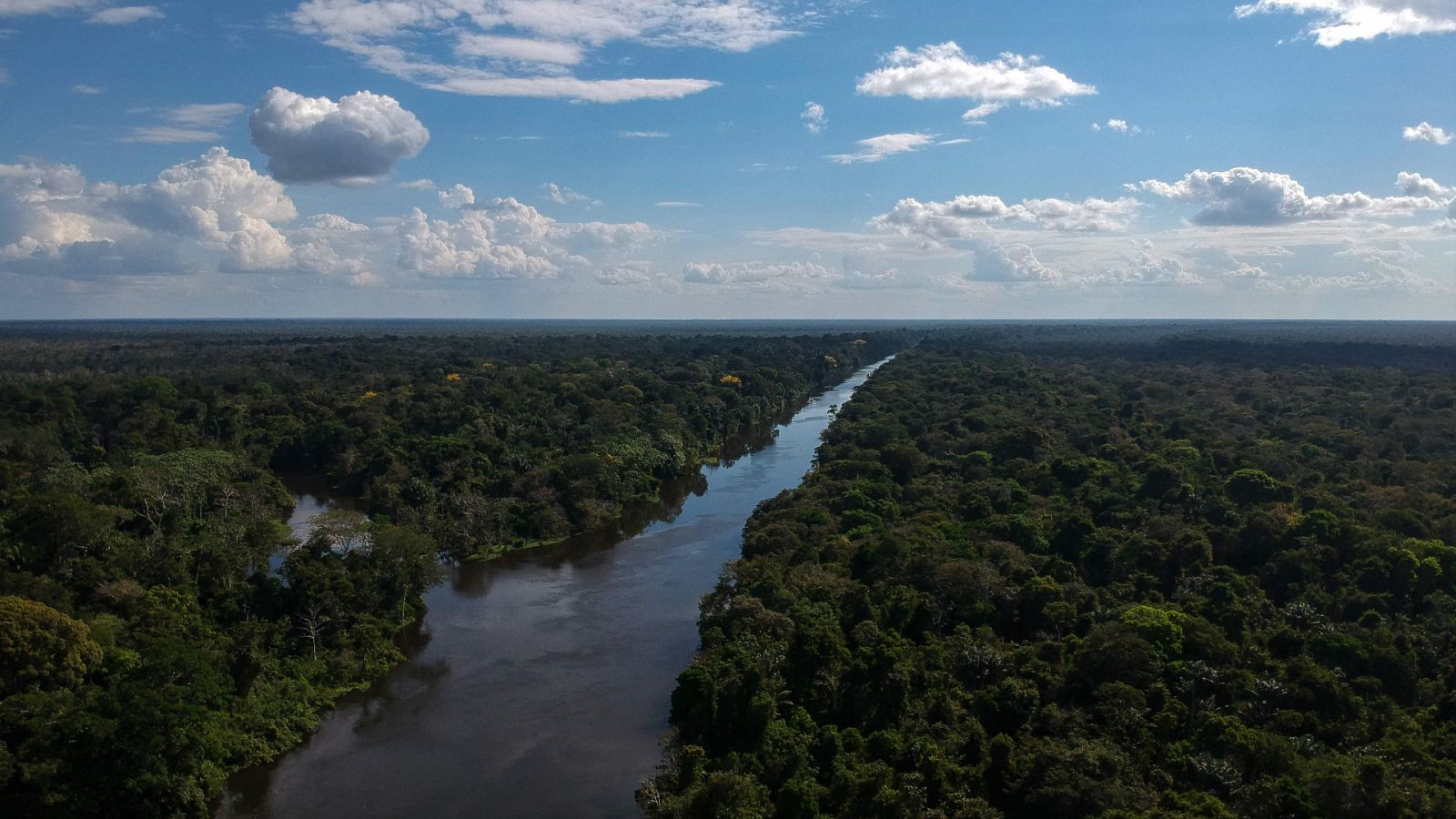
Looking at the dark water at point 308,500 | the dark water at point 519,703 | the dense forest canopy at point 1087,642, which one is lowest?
the dark water at point 519,703

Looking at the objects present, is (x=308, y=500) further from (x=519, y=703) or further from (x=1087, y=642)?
(x=1087, y=642)

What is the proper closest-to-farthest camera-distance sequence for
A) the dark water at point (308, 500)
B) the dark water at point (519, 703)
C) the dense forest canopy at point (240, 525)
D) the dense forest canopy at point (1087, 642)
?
1. the dense forest canopy at point (1087, 642)
2. the dense forest canopy at point (240, 525)
3. the dark water at point (519, 703)
4. the dark water at point (308, 500)

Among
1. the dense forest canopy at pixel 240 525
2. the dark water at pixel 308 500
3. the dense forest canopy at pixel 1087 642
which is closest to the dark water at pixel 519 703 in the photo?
the dense forest canopy at pixel 240 525

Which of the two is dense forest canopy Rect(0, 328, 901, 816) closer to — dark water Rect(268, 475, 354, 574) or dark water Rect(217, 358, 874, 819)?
dark water Rect(268, 475, 354, 574)

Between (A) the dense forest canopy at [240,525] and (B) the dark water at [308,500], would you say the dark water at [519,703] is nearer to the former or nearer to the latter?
(A) the dense forest canopy at [240,525]

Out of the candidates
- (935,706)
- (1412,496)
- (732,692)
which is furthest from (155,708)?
(1412,496)
